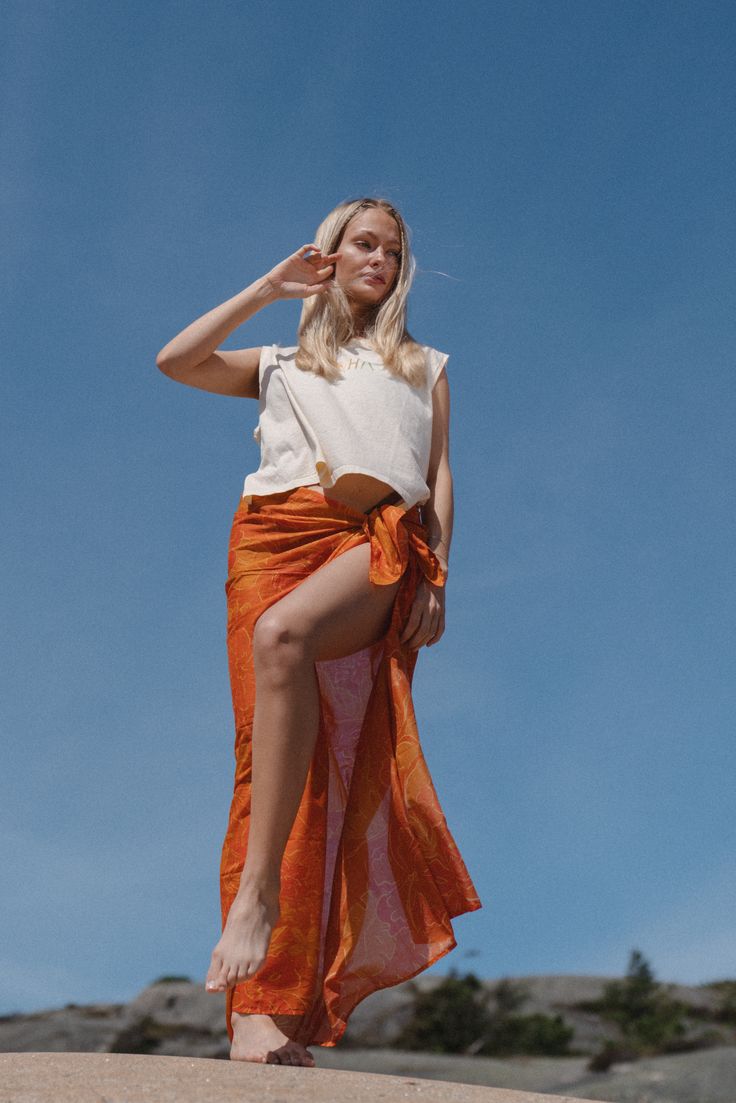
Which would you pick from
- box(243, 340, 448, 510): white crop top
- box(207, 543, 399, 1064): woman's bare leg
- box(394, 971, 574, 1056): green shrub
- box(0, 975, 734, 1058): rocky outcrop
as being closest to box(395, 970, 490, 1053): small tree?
box(394, 971, 574, 1056): green shrub

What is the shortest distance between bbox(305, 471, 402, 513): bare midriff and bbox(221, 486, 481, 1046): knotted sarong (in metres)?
0.03

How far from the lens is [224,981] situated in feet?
10.7

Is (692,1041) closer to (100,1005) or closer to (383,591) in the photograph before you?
(100,1005)

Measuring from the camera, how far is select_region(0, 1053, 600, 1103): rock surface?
2432mm

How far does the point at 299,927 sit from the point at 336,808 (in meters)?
0.40

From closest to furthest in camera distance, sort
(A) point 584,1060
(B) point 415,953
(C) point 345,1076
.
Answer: (C) point 345,1076 → (B) point 415,953 → (A) point 584,1060

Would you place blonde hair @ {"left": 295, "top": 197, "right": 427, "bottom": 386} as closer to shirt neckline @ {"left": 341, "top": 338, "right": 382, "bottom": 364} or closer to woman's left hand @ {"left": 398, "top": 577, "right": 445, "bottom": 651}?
shirt neckline @ {"left": 341, "top": 338, "right": 382, "bottom": 364}

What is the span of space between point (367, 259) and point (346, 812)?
200 cm

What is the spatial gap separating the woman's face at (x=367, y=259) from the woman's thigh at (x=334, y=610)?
1050 millimetres

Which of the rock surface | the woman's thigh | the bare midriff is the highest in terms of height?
the bare midriff

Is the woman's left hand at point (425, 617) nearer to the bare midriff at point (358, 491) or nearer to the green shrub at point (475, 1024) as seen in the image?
the bare midriff at point (358, 491)

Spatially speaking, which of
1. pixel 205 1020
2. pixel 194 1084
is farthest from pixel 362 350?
pixel 205 1020

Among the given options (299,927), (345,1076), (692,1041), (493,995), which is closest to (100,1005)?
(493,995)

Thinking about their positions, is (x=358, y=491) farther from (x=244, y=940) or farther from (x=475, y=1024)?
(x=475, y=1024)
